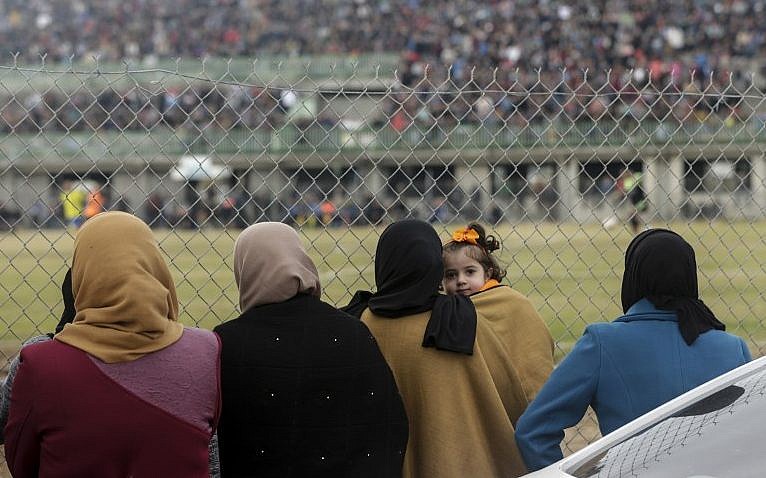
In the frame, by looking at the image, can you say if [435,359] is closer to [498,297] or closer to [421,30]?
[498,297]

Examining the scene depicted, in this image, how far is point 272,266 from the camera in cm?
286

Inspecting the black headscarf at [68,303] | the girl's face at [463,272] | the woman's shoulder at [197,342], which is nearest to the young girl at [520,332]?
the girl's face at [463,272]

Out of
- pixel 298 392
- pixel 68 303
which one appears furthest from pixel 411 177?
pixel 298 392

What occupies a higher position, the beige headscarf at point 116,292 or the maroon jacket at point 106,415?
the beige headscarf at point 116,292

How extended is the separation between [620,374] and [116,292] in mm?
1471

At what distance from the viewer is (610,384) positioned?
3160 millimetres

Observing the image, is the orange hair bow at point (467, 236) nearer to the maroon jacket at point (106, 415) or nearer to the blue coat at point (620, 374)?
the blue coat at point (620, 374)

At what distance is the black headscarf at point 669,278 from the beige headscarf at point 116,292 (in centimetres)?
139

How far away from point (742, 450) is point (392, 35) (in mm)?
46661

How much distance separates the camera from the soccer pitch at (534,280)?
748 centimetres

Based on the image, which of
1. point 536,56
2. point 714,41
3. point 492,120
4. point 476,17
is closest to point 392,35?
point 476,17

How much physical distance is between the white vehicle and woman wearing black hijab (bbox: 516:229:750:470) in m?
0.29

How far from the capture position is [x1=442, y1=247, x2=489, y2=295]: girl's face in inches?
148

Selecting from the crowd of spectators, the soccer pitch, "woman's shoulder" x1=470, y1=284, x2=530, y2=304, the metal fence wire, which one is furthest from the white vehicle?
the crowd of spectators
